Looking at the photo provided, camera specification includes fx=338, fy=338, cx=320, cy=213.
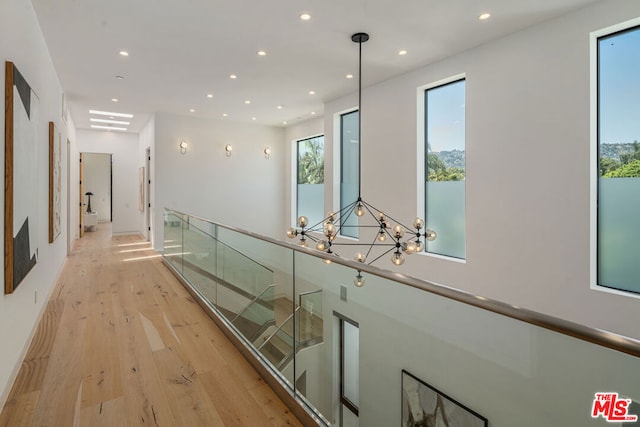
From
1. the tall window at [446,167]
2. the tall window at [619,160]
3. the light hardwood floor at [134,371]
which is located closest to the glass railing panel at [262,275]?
the light hardwood floor at [134,371]

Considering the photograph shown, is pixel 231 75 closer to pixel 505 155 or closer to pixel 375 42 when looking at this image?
pixel 375 42

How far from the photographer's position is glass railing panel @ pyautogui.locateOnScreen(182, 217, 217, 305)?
4.20 meters

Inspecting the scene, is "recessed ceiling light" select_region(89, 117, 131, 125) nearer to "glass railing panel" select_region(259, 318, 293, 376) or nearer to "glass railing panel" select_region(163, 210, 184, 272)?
"glass railing panel" select_region(163, 210, 184, 272)

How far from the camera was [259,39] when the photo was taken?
434 cm

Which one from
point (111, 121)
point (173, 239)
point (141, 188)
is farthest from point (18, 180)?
point (141, 188)

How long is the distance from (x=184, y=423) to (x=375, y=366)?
4.33 ft

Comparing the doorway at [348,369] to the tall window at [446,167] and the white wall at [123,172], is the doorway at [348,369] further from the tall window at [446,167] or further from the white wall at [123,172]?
the white wall at [123,172]

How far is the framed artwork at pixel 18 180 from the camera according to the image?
2.33 metres

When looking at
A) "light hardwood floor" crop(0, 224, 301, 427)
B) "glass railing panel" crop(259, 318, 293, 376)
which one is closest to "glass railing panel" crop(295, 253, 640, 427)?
"glass railing panel" crop(259, 318, 293, 376)

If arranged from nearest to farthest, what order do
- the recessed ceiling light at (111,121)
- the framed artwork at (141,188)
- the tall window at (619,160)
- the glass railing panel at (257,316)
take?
the glass railing panel at (257,316) < the tall window at (619,160) < the recessed ceiling light at (111,121) < the framed artwork at (141,188)

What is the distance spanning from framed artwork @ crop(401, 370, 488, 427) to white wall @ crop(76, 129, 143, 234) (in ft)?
37.0

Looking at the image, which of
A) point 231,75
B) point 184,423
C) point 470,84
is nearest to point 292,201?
point 231,75

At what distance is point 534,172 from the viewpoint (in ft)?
13.1

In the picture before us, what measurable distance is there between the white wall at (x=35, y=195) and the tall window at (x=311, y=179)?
5.62 m
